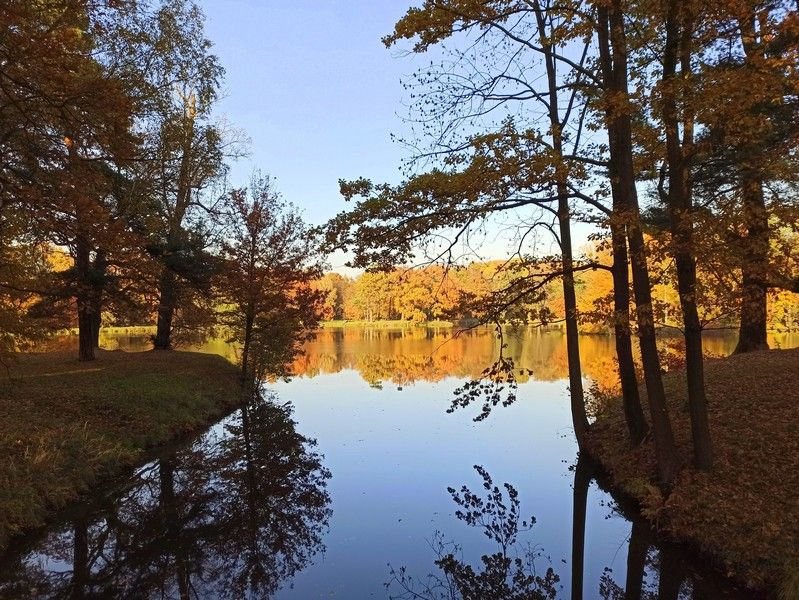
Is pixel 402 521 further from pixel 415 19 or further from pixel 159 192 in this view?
pixel 159 192

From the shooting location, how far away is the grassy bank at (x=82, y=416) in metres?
8.03

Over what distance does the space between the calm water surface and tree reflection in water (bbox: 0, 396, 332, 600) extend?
0.09 ft

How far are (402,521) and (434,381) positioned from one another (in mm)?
16214

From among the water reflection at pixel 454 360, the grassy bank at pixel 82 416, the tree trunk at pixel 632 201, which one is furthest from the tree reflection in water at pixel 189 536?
the water reflection at pixel 454 360

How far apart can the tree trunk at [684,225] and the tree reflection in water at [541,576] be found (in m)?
1.62

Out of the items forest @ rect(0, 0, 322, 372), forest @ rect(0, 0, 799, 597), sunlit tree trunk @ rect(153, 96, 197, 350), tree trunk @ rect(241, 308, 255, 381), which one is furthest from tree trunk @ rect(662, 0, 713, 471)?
tree trunk @ rect(241, 308, 255, 381)

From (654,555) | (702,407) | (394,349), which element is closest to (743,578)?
(654,555)

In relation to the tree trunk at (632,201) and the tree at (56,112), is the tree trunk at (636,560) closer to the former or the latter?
the tree trunk at (632,201)

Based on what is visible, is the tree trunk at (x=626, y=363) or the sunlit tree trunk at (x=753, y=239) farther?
the tree trunk at (x=626, y=363)

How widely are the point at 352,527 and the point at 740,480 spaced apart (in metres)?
5.57

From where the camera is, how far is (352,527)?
8094 mm

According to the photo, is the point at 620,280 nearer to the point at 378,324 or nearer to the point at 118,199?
the point at 118,199

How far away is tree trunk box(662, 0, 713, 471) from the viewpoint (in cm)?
678

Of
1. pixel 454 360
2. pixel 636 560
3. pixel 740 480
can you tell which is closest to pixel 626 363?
pixel 740 480
